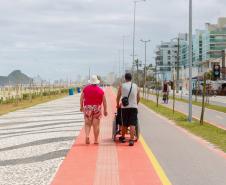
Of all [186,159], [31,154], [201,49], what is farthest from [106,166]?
[201,49]

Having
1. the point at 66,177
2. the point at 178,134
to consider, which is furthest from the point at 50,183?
the point at 178,134

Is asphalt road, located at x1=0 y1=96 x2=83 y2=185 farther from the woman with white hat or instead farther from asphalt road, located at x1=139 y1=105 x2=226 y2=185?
asphalt road, located at x1=139 y1=105 x2=226 y2=185

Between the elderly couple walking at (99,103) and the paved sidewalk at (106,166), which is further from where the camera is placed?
the elderly couple walking at (99,103)

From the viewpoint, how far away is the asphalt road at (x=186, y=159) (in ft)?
31.9

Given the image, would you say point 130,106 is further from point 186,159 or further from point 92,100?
point 186,159

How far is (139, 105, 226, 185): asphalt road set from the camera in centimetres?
971

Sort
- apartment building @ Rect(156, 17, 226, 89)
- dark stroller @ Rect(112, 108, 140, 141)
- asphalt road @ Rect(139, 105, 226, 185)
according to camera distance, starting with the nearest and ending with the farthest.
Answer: asphalt road @ Rect(139, 105, 226, 185)
dark stroller @ Rect(112, 108, 140, 141)
apartment building @ Rect(156, 17, 226, 89)

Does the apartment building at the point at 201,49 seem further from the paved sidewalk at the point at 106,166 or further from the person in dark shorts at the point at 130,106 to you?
the paved sidewalk at the point at 106,166

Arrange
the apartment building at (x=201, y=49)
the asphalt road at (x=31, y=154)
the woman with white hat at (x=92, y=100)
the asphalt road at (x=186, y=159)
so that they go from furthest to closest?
the apartment building at (x=201, y=49)
the woman with white hat at (x=92, y=100)
the asphalt road at (x=31, y=154)
the asphalt road at (x=186, y=159)

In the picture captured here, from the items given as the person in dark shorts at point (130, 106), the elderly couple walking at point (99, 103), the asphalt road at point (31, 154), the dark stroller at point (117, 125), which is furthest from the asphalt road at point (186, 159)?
the asphalt road at point (31, 154)

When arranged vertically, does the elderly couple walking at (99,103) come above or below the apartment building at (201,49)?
below

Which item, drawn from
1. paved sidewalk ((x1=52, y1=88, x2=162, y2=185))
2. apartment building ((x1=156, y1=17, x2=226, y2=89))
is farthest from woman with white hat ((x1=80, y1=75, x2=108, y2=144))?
apartment building ((x1=156, y1=17, x2=226, y2=89))

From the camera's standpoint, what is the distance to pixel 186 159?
39.5 feet

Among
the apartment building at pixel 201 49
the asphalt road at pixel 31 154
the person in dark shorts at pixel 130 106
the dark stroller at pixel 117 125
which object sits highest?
the apartment building at pixel 201 49
